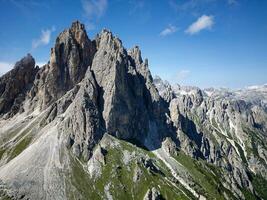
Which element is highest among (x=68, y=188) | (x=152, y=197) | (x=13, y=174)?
(x=13, y=174)

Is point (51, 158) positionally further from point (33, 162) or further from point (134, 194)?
point (134, 194)

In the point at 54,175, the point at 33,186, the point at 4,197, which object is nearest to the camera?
the point at 4,197

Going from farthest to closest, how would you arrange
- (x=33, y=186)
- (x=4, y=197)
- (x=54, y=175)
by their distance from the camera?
(x=54, y=175), (x=33, y=186), (x=4, y=197)

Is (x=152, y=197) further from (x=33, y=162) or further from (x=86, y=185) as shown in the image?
(x=33, y=162)

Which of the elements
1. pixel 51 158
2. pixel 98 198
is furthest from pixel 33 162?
pixel 98 198

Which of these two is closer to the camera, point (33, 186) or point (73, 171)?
point (33, 186)

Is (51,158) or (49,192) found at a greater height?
(51,158)

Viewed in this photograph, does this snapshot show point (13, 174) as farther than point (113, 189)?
No

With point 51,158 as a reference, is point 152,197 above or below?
below

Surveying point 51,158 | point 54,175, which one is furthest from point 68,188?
point 51,158
